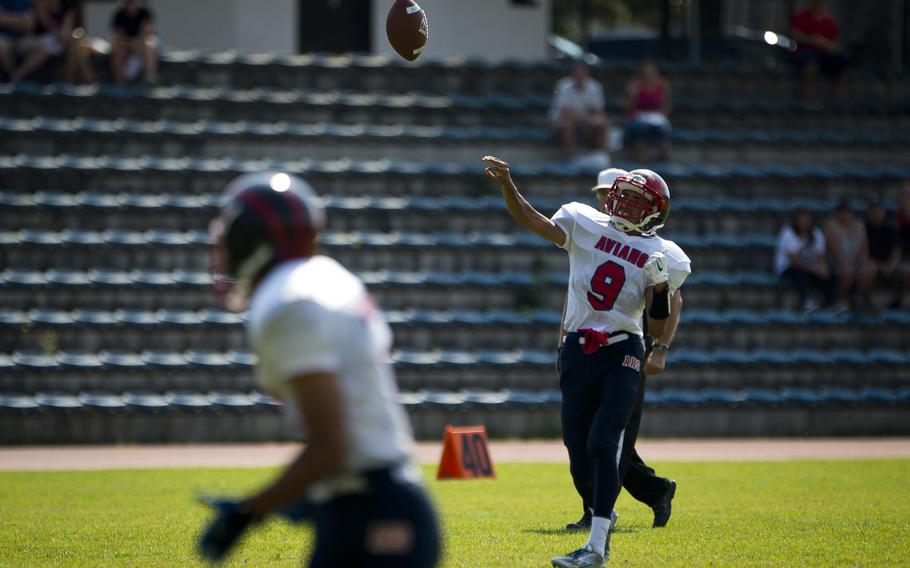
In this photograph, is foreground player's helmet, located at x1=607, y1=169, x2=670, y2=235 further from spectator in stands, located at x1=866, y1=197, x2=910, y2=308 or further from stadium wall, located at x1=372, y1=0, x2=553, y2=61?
stadium wall, located at x1=372, y1=0, x2=553, y2=61

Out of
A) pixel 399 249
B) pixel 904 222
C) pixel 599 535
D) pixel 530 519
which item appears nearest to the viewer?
pixel 599 535

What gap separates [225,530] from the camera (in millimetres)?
3072

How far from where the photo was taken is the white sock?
590cm

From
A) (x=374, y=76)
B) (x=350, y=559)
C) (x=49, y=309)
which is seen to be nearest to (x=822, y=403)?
(x=374, y=76)

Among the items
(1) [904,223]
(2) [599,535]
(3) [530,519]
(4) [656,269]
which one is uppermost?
(4) [656,269]

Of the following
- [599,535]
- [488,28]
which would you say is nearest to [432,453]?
[599,535]

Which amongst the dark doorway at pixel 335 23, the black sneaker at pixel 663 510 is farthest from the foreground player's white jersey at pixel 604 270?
the dark doorway at pixel 335 23

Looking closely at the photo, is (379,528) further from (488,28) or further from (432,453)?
(488,28)

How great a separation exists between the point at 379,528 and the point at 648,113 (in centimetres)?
1445

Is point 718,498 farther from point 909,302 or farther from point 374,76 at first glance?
point 374,76

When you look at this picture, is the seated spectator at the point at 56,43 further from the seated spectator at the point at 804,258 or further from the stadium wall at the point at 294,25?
the seated spectator at the point at 804,258

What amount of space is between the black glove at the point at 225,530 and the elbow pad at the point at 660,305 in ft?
12.9

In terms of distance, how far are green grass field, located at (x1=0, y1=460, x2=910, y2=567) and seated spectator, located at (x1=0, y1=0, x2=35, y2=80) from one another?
23.2ft

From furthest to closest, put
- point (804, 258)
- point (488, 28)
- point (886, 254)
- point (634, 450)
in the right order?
point (488, 28)
point (886, 254)
point (804, 258)
point (634, 450)
